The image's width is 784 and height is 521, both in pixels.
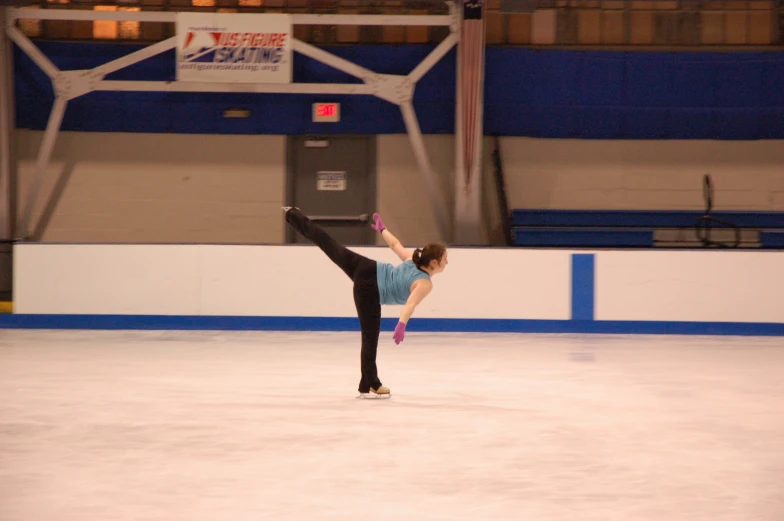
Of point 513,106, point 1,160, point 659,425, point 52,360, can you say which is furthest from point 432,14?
point 659,425

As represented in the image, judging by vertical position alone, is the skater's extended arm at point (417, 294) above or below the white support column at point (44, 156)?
below

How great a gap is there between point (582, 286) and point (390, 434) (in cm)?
588

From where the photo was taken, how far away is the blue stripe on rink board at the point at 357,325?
11.4m

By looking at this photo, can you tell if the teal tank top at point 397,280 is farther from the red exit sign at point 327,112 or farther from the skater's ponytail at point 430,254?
the red exit sign at point 327,112

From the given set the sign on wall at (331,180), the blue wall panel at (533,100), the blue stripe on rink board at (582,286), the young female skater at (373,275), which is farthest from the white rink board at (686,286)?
the young female skater at (373,275)

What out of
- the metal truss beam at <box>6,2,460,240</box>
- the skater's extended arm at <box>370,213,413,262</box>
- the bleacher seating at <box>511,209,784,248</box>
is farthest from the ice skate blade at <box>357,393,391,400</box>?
the bleacher seating at <box>511,209,784,248</box>

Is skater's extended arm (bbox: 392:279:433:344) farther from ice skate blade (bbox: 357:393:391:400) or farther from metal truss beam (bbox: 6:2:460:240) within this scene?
metal truss beam (bbox: 6:2:460:240)

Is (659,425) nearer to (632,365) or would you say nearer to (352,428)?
(352,428)

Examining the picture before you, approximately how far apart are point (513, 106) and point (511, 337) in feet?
14.6

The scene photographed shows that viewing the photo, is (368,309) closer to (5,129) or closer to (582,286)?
(582,286)

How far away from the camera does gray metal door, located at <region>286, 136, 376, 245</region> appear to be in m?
14.4

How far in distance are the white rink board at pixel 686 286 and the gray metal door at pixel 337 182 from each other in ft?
13.7

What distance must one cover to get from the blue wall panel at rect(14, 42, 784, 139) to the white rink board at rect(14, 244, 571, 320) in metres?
3.35

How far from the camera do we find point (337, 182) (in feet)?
47.4
